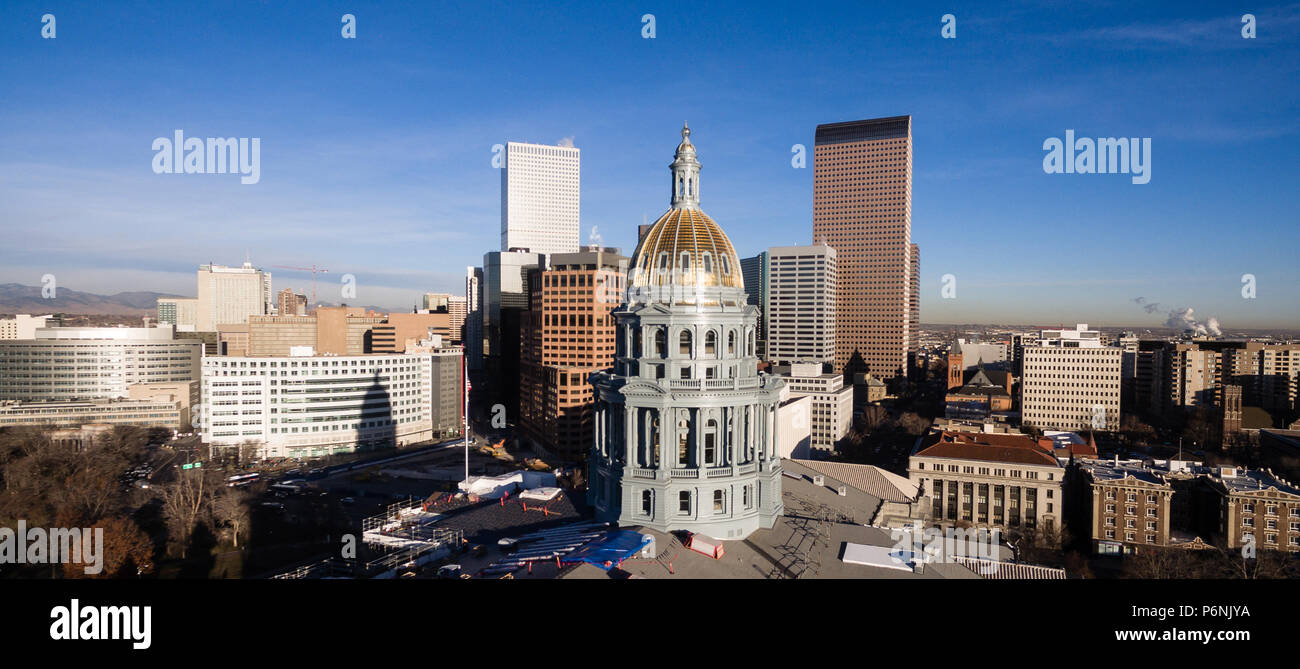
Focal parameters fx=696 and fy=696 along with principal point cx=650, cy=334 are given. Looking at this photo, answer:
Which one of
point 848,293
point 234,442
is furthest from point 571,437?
point 848,293

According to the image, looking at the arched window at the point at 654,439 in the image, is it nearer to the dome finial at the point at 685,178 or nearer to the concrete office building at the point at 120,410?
the dome finial at the point at 685,178

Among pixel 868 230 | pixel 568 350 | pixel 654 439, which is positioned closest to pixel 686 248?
pixel 654 439

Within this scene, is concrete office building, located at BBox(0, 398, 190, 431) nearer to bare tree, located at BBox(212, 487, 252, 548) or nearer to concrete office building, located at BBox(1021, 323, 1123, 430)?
bare tree, located at BBox(212, 487, 252, 548)

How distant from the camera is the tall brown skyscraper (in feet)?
591

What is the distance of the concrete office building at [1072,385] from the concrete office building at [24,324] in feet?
629

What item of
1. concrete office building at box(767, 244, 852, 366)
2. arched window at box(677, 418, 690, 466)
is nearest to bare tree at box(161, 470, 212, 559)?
arched window at box(677, 418, 690, 466)

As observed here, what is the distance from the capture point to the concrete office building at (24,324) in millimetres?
146250

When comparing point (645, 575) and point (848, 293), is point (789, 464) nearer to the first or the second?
point (645, 575)

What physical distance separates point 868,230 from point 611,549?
565 feet

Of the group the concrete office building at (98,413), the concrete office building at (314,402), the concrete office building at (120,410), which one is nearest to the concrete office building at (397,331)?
the concrete office building at (120,410)
